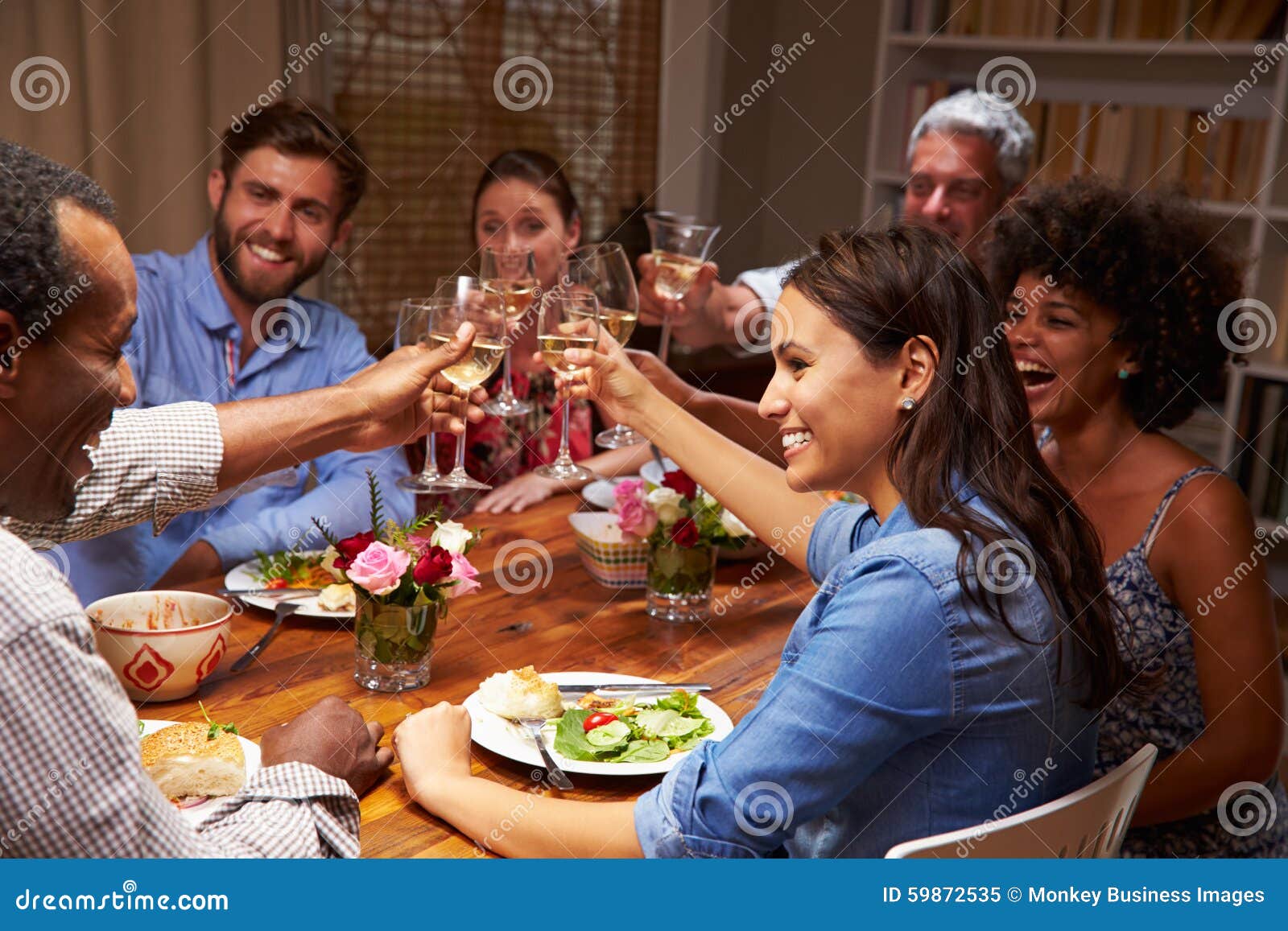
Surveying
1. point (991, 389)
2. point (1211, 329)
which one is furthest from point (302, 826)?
point (1211, 329)

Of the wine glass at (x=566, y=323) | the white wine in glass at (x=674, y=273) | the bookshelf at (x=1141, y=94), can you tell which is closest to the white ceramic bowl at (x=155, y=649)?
the wine glass at (x=566, y=323)

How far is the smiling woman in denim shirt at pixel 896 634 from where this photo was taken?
1.15m

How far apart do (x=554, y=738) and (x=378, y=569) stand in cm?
30

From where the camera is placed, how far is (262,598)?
5.86 ft

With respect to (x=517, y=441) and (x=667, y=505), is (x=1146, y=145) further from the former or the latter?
(x=667, y=505)

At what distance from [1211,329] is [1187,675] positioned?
1.93 feet

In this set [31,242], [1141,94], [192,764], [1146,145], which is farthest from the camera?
[1141,94]

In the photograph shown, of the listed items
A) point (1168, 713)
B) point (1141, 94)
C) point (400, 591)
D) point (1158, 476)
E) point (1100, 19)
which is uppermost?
point (1100, 19)

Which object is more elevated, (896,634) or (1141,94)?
(1141,94)

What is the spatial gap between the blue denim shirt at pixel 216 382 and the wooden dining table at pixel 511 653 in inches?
14.5

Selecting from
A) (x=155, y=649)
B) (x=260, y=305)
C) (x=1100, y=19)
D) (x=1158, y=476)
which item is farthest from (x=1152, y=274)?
(x=1100, y=19)

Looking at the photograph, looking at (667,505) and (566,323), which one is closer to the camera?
(566,323)

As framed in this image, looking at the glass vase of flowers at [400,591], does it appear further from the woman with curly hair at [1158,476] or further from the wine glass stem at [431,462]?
the woman with curly hair at [1158,476]

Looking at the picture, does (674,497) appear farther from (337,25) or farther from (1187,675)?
(337,25)
